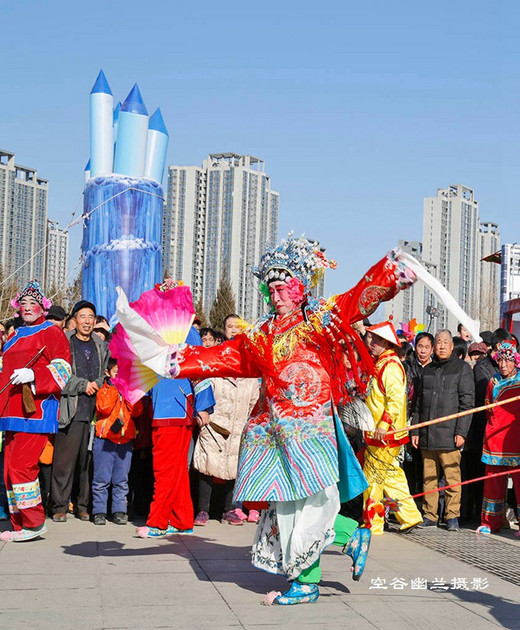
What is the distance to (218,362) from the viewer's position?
5070mm

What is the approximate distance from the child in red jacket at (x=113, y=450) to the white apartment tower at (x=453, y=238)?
4474cm

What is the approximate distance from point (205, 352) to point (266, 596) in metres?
1.38

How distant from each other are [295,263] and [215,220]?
1706 inches

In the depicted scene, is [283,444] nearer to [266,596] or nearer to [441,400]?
[266,596]

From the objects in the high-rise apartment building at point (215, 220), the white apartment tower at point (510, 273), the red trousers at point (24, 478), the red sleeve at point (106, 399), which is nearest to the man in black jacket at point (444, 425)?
the red sleeve at point (106, 399)

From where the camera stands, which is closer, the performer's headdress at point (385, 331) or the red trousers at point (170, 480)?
the red trousers at point (170, 480)

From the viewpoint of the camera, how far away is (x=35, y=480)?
6.33m

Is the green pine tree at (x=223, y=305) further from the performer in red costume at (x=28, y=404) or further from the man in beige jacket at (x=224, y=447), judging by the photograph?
the performer in red costume at (x=28, y=404)

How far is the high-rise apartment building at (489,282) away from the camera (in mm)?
40594

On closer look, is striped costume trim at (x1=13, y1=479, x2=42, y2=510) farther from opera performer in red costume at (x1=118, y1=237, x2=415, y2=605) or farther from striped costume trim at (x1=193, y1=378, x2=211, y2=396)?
opera performer in red costume at (x1=118, y1=237, x2=415, y2=605)

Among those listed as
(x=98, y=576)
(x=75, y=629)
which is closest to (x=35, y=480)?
(x=98, y=576)

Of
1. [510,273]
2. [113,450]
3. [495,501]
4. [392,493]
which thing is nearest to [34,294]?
[113,450]

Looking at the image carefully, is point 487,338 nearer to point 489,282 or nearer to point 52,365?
point 52,365

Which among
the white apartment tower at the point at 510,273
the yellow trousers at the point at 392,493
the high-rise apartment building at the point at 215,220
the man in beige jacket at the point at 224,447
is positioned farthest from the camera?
the high-rise apartment building at the point at 215,220
